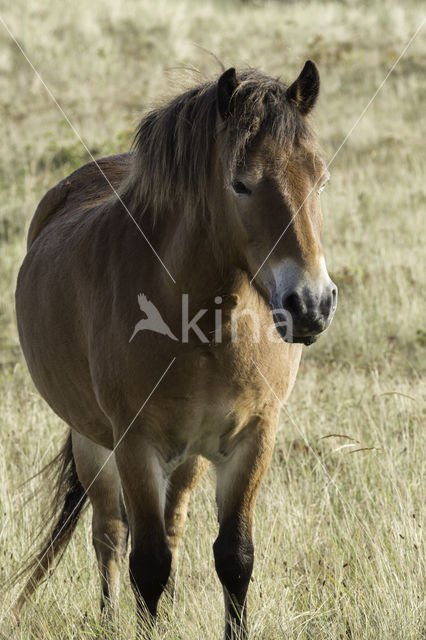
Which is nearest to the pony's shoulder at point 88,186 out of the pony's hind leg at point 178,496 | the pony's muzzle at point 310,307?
the pony's hind leg at point 178,496

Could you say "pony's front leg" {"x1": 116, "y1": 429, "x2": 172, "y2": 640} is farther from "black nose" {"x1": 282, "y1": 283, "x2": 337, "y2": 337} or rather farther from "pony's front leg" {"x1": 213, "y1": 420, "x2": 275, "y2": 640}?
"black nose" {"x1": 282, "y1": 283, "x2": 337, "y2": 337}

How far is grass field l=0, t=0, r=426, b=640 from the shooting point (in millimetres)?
2986

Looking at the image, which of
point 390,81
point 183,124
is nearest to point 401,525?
point 183,124

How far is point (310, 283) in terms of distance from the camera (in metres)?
2.24

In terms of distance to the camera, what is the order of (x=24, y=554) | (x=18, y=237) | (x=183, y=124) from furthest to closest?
(x=18, y=237)
(x=24, y=554)
(x=183, y=124)

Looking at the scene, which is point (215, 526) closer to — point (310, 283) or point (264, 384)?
point (264, 384)

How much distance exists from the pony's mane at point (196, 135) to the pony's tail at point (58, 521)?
5.11 ft

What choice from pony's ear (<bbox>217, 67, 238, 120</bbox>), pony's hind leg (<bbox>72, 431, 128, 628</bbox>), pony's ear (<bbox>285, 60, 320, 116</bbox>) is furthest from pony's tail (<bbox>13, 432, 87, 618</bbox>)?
pony's ear (<bbox>285, 60, 320, 116</bbox>)

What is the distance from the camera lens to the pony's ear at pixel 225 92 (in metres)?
2.50

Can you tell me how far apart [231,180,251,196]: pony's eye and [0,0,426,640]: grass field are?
23.3 inches

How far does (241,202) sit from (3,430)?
8.98 ft

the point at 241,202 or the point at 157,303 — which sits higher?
the point at 241,202

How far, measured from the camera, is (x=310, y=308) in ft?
7.34

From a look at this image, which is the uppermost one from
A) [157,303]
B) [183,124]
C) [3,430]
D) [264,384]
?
[183,124]
